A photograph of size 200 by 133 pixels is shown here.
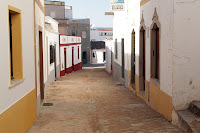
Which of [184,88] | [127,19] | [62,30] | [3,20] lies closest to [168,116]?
[184,88]

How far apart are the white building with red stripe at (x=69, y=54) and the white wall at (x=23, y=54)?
50.8 ft

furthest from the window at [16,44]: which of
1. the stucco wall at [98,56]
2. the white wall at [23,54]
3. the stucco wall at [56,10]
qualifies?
the stucco wall at [98,56]

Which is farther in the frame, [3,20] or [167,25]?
[167,25]

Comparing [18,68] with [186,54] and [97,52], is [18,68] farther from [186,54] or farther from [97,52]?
[97,52]

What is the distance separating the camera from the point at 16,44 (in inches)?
255

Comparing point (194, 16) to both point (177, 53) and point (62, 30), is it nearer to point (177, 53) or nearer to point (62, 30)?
point (177, 53)

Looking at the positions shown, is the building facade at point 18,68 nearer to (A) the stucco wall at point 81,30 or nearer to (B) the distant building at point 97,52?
(A) the stucco wall at point 81,30

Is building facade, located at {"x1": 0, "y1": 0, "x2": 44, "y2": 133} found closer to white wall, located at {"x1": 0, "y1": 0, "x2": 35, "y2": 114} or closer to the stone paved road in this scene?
white wall, located at {"x1": 0, "y1": 0, "x2": 35, "y2": 114}

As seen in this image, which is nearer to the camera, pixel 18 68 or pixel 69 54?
pixel 18 68

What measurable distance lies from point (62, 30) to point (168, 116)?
133ft

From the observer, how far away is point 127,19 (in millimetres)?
14578

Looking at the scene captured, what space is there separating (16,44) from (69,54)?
21168mm

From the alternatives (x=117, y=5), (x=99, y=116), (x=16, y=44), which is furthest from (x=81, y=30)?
(x=16, y=44)

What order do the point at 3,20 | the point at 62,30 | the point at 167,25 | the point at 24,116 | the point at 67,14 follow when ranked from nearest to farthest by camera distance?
the point at 3,20
the point at 24,116
the point at 167,25
the point at 62,30
the point at 67,14
